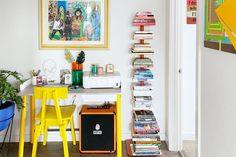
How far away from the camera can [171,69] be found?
12.1 feet

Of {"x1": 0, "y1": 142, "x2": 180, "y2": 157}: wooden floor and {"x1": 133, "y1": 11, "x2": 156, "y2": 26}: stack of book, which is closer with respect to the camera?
{"x1": 0, "y1": 142, "x2": 180, "y2": 157}: wooden floor

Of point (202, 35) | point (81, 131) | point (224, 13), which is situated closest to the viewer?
point (224, 13)

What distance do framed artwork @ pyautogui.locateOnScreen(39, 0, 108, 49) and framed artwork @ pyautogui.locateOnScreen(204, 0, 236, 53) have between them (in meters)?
1.83

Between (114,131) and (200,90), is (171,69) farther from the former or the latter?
(200,90)

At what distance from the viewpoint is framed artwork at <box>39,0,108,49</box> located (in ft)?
12.6

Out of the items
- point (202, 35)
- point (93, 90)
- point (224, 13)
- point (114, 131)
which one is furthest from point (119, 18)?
point (224, 13)

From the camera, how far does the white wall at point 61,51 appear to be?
12.6 feet

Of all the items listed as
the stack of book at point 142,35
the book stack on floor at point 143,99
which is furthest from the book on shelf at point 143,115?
the stack of book at point 142,35

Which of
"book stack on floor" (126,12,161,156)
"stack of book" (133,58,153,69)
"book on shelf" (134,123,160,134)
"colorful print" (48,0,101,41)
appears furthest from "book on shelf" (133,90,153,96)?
"colorful print" (48,0,101,41)

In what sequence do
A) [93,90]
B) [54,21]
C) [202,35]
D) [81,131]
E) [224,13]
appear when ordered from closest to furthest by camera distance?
[224,13], [202,35], [93,90], [81,131], [54,21]

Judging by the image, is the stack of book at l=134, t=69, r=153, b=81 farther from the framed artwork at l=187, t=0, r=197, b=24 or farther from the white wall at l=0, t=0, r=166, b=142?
the framed artwork at l=187, t=0, r=197, b=24

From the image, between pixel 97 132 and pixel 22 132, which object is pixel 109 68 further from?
pixel 22 132

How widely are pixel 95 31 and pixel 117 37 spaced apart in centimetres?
27

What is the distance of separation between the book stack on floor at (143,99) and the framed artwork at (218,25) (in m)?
1.50
